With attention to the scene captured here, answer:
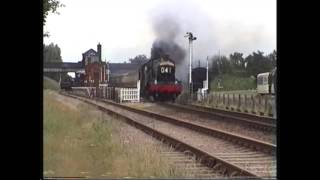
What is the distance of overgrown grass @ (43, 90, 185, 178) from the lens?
4984mm

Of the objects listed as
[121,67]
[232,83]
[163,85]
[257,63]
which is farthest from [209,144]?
[121,67]

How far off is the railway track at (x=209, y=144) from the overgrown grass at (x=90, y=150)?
0.34 metres

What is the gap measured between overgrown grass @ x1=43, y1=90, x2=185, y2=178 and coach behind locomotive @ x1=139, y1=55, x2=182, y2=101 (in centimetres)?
89

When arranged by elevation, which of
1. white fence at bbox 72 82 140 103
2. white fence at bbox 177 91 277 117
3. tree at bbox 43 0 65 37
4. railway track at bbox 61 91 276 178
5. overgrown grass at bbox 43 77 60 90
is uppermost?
tree at bbox 43 0 65 37

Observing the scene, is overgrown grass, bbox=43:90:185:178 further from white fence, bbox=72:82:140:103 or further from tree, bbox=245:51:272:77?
tree, bbox=245:51:272:77

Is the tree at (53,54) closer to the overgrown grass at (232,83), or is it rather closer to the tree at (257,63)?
the overgrown grass at (232,83)

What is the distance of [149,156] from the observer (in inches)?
220

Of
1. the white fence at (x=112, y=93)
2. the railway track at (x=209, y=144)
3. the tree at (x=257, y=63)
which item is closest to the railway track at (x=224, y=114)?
the railway track at (x=209, y=144)

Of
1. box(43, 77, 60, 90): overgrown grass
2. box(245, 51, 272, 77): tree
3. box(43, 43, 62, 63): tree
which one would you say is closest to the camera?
box(43, 77, 60, 90): overgrown grass

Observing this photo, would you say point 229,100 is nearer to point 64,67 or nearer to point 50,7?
point 64,67

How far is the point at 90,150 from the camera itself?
5395 millimetres

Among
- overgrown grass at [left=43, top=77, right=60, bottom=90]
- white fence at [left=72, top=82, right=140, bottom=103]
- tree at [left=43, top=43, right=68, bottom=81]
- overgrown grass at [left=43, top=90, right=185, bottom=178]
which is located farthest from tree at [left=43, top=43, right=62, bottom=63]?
white fence at [left=72, top=82, right=140, bottom=103]

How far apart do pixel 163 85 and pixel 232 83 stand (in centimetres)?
145
